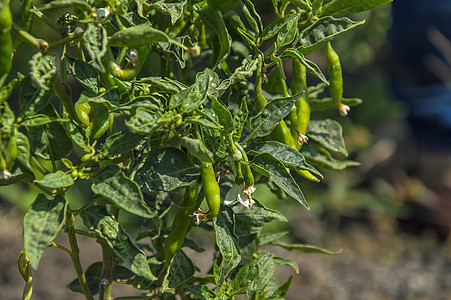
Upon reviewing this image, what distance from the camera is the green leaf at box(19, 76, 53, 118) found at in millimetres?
582

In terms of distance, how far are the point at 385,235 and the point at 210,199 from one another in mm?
2717

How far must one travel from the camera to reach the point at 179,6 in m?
0.65

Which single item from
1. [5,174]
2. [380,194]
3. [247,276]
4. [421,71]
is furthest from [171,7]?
[421,71]

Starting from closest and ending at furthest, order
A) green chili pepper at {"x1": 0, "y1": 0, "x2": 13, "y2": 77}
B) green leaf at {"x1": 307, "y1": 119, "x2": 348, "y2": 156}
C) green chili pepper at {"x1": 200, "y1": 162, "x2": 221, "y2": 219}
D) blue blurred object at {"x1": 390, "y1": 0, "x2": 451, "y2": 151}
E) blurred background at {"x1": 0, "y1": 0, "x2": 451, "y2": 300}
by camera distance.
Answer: green chili pepper at {"x1": 0, "y1": 0, "x2": 13, "y2": 77} → green chili pepper at {"x1": 200, "y1": 162, "x2": 221, "y2": 219} → green leaf at {"x1": 307, "y1": 119, "x2": 348, "y2": 156} → blurred background at {"x1": 0, "y1": 0, "x2": 451, "y2": 300} → blue blurred object at {"x1": 390, "y1": 0, "x2": 451, "y2": 151}

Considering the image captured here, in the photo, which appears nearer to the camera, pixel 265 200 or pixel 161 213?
pixel 161 213

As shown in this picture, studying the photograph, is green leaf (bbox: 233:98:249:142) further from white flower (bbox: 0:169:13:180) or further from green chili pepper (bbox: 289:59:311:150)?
white flower (bbox: 0:169:13:180)

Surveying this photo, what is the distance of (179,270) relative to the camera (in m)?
0.74

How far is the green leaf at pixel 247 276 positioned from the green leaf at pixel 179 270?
0.06 meters

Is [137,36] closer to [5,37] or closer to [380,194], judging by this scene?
[5,37]

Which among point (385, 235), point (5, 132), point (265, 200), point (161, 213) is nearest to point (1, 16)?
point (5, 132)

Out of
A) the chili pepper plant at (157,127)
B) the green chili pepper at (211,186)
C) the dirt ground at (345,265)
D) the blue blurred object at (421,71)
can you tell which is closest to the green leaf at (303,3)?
the chili pepper plant at (157,127)

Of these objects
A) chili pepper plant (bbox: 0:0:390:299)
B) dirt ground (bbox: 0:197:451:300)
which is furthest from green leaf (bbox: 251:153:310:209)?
dirt ground (bbox: 0:197:451:300)

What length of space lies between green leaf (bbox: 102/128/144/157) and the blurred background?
201cm

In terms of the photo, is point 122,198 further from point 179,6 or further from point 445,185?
point 445,185
